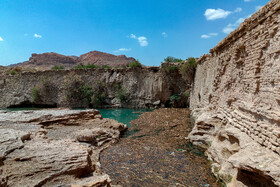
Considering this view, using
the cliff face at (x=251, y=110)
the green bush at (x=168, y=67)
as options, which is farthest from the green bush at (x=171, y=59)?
the cliff face at (x=251, y=110)

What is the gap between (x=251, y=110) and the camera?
4090 millimetres

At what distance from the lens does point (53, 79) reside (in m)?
20.3

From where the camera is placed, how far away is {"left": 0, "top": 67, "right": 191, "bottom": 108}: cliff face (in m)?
17.9

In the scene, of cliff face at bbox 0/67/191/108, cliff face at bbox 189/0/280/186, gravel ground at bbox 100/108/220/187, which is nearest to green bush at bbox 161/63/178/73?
cliff face at bbox 0/67/191/108

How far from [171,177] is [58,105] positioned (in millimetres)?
19046

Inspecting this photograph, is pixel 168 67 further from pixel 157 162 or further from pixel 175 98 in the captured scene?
pixel 157 162

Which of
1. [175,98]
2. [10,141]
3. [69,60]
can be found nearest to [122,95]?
[175,98]

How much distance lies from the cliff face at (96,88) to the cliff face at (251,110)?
1162cm

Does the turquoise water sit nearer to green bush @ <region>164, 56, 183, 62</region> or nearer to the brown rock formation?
green bush @ <region>164, 56, 183, 62</region>

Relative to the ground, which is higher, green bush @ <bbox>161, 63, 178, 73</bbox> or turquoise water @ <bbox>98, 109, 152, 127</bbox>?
green bush @ <bbox>161, 63, 178, 73</bbox>

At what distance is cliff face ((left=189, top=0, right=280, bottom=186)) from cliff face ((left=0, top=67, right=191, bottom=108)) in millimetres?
11623

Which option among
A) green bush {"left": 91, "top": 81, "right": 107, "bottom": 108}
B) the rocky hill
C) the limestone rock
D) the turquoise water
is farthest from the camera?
the rocky hill

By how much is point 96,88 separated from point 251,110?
55.1 feet

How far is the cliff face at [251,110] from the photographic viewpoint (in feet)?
10.3
